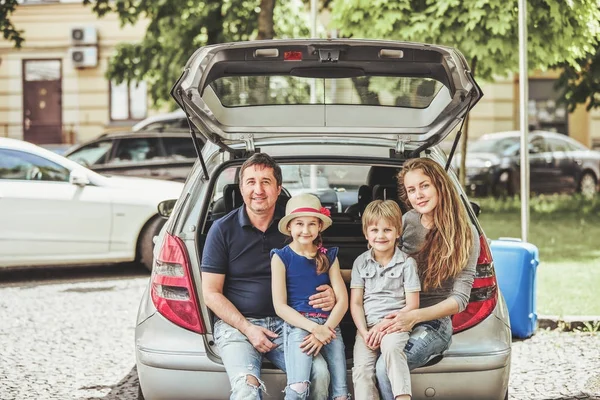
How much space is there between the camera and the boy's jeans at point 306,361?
4562 millimetres

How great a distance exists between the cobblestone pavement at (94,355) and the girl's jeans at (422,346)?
5.31ft

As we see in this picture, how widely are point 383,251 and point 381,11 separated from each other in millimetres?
9882

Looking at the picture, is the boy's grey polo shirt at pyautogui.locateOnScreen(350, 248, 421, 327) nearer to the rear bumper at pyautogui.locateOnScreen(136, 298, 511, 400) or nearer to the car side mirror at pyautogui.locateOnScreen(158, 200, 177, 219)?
the rear bumper at pyautogui.locateOnScreen(136, 298, 511, 400)

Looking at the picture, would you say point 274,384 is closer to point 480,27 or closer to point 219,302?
point 219,302

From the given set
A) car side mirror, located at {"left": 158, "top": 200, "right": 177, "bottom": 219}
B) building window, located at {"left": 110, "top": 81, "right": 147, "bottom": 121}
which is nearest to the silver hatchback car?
car side mirror, located at {"left": 158, "top": 200, "right": 177, "bottom": 219}

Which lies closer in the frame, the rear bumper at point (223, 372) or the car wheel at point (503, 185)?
the rear bumper at point (223, 372)

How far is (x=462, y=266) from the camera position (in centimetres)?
483

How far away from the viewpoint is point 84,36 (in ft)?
103

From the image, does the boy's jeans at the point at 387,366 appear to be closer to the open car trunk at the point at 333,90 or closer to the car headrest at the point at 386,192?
the open car trunk at the point at 333,90

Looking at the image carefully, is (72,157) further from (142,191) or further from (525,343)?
(525,343)

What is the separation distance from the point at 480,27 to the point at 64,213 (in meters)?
6.17

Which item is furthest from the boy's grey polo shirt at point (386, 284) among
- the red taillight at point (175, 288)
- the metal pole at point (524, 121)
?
the metal pole at point (524, 121)

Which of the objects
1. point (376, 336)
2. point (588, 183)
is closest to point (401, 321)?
point (376, 336)

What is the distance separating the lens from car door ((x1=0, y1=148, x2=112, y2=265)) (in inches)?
424
